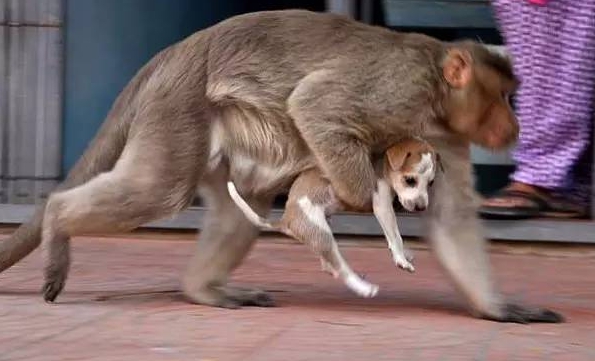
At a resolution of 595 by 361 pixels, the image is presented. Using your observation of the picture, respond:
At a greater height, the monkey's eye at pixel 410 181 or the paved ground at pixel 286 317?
the monkey's eye at pixel 410 181

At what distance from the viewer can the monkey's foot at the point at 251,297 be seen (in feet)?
20.3

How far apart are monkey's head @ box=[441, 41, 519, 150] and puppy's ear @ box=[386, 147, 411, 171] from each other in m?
0.25

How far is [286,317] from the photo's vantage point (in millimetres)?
5867

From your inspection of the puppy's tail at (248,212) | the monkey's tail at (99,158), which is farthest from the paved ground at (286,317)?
the puppy's tail at (248,212)

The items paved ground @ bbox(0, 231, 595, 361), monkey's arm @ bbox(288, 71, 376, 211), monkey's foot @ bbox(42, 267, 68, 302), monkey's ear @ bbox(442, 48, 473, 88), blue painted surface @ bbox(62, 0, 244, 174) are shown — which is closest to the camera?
paved ground @ bbox(0, 231, 595, 361)

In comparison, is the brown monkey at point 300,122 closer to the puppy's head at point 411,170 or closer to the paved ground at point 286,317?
the puppy's head at point 411,170

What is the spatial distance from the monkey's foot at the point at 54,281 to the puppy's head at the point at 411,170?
4.28ft

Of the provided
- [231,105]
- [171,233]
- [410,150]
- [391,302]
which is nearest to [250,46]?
[231,105]

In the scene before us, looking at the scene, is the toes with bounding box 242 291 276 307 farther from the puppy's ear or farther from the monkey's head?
the monkey's head

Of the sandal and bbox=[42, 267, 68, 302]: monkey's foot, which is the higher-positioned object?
bbox=[42, 267, 68, 302]: monkey's foot

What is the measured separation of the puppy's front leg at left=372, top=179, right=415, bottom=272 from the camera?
19.0ft

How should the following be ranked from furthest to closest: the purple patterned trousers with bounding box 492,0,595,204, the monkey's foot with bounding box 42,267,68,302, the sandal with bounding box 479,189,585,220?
the sandal with bounding box 479,189,585,220, the purple patterned trousers with bounding box 492,0,595,204, the monkey's foot with bounding box 42,267,68,302

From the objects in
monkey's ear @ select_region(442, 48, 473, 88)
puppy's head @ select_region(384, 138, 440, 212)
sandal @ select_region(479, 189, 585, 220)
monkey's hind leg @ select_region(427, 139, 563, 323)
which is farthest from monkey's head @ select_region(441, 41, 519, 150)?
sandal @ select_region(479, 189, 585, 220)

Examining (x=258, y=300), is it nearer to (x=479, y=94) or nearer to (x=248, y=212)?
(x=248, y=212)
